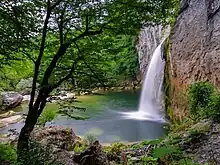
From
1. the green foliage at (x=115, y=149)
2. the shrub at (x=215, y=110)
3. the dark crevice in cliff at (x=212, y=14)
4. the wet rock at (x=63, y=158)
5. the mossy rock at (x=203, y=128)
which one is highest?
the dark crevice in cliff at (x=212, y=14)

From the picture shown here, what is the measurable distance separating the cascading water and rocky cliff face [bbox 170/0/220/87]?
4.03m

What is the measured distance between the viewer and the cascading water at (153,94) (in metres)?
14.0

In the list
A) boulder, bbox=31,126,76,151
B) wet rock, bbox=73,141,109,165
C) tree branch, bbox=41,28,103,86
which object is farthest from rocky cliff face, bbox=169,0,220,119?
tree branch, bbox=41,28,103,86

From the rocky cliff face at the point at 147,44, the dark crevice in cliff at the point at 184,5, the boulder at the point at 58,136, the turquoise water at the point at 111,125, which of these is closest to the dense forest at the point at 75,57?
the boulder at the point at 58,136

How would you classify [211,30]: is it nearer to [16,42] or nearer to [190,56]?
[190,56]

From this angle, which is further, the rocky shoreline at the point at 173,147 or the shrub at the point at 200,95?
the shrub at the point at 200,95

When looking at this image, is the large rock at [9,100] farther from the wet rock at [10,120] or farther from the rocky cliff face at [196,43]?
the rocky cliff face at [196,43]

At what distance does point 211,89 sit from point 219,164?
146 inches

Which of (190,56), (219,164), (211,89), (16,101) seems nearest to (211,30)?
(190,56)

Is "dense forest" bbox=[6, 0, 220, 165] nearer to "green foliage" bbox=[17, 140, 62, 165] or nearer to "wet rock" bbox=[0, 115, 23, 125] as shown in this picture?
"green foliage" bbox=[17, 140, 62, 165]

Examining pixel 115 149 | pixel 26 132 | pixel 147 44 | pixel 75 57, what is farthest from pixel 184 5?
pixel 147 44

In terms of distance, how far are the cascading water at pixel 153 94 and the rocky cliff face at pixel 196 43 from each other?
4029 millimetres

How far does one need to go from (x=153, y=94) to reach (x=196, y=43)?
6.13 meters

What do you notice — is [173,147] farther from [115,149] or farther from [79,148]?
[79,148]
